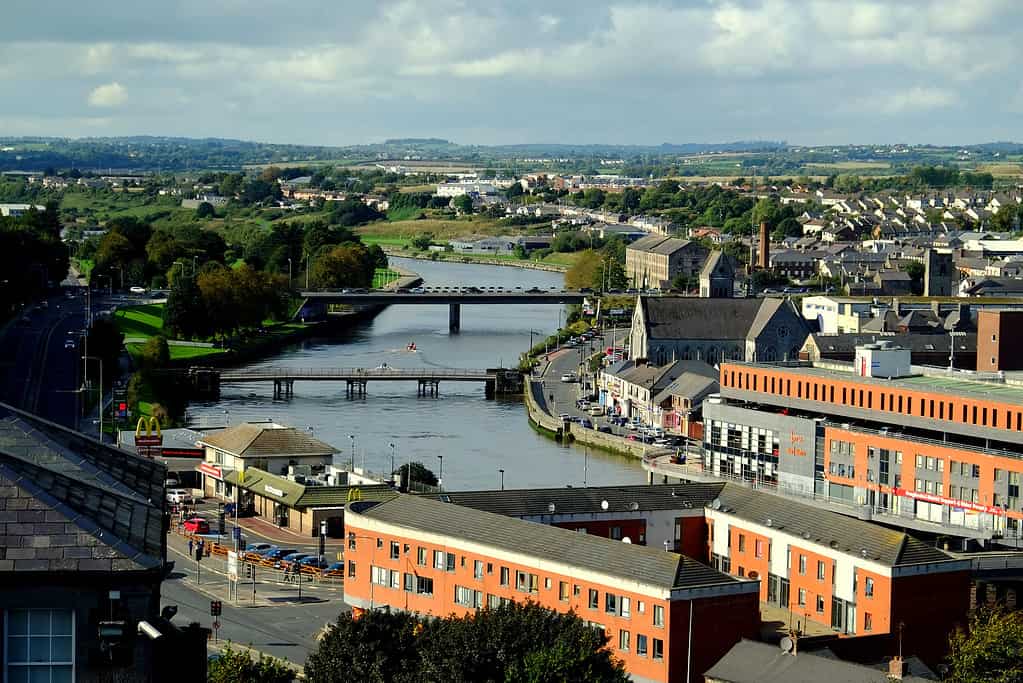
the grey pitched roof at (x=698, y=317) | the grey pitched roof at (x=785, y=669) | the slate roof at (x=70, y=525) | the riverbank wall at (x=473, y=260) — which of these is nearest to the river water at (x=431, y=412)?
the grey pitched roof at (x=698, y=317)

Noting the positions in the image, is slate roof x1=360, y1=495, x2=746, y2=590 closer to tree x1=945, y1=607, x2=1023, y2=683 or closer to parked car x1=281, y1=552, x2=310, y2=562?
tree x1=945, y1=607, x2=1023, y2=683

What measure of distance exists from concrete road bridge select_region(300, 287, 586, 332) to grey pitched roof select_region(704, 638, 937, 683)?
4506 centimetres

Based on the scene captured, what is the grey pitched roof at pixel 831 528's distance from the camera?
60.9 ft

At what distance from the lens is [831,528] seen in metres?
19.8

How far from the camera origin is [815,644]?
16266mm

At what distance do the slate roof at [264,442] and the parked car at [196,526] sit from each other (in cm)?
277

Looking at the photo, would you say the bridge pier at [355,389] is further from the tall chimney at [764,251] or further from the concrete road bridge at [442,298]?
the tall chimney at [764,251]

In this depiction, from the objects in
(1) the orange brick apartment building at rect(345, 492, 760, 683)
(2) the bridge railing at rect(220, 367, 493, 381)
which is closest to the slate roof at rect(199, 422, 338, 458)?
(1) the orange brick apartment building at rect(345, 492, 760, 683)

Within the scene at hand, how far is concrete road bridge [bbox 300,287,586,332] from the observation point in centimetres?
6106

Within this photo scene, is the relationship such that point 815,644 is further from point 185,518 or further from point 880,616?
point 185,518

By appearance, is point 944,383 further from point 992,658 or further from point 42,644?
point 42,644

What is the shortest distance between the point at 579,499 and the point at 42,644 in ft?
53.7

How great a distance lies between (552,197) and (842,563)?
4861 inches

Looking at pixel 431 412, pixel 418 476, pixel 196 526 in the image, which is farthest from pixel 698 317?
pixel 196 526
